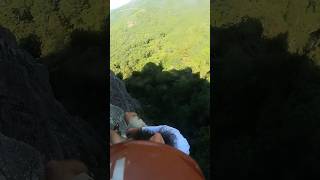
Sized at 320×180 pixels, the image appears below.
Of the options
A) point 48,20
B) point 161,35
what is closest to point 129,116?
point 161,35

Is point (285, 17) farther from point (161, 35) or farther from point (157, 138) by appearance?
point (157, 138)

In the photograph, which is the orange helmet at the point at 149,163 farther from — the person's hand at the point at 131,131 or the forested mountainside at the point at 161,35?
the forested mountainside at the point at 161,35

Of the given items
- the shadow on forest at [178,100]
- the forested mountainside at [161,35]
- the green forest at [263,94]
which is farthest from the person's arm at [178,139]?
the forested mountainside at [161,35]

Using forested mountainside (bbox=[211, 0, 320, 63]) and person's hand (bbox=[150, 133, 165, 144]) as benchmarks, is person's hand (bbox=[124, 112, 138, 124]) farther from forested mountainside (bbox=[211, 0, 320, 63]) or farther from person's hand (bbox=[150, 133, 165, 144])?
forested mountainside (bbox=[211, 0, 320, 63])

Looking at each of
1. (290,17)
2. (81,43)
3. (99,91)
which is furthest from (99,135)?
(290,17)

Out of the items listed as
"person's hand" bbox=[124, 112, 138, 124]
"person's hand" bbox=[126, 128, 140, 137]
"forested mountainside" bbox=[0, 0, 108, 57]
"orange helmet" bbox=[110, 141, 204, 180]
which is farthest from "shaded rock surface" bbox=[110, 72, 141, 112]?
"forested mountainside" bbox=[0, 0, 108, 57]

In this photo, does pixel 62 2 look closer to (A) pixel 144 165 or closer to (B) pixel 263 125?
(A) pixel 144 165

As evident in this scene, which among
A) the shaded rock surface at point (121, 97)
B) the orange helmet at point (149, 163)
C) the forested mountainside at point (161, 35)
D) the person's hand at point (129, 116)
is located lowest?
the orange helmet at point (149, 163)
